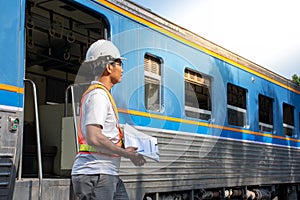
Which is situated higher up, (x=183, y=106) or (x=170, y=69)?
(x=170, y=69)

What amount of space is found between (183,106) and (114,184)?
11.7 ft

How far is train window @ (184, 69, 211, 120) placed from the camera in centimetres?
698

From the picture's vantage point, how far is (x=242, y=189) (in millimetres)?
8414

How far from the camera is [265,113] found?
9625mm

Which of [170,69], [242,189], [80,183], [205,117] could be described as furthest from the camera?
[242,189]

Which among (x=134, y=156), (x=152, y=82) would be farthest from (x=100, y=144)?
(x=152, y=82)

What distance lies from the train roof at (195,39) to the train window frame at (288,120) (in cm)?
57

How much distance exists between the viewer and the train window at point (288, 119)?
10.7 metres

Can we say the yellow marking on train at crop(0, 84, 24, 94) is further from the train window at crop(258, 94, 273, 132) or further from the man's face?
the train window at crop(258, 94, 273, 132)

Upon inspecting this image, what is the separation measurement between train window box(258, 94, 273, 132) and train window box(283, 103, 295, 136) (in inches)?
36.0

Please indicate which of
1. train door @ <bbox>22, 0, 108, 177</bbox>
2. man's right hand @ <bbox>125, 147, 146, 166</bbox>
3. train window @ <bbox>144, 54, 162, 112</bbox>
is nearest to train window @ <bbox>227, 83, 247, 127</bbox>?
train window @ <bbox>144, 54, 162, 112</bbox>

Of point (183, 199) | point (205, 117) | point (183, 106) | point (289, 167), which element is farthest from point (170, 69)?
point (289, 167)

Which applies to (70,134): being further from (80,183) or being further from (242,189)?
(242,189)

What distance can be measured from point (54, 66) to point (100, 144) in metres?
4.35
